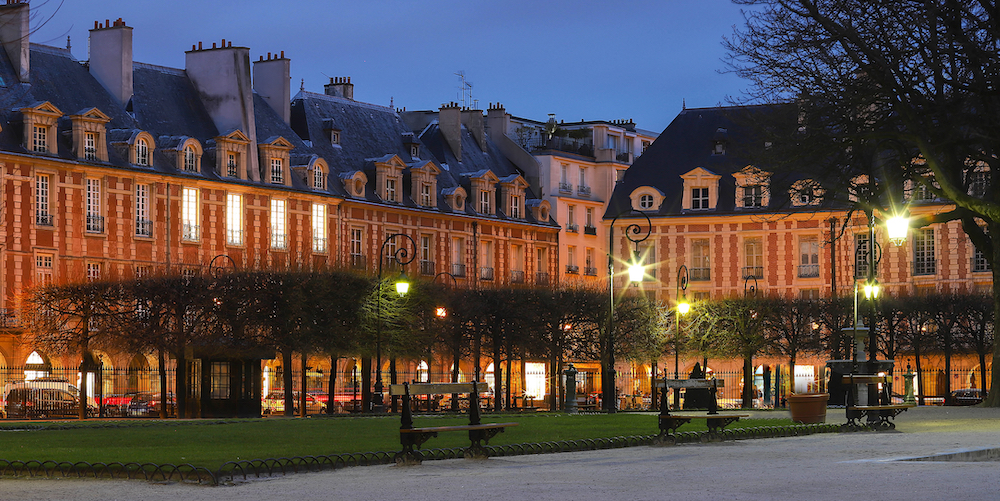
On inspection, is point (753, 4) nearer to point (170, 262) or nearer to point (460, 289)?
point (460, 289)

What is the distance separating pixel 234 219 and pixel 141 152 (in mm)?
4688

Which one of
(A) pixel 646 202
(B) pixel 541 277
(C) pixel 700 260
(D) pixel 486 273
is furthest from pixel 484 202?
(C) pixel 700 260

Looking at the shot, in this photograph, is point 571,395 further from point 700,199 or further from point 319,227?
point 700,199

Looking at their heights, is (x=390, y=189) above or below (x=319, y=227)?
above

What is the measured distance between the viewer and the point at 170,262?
5250 cm

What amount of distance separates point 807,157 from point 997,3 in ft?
18.6

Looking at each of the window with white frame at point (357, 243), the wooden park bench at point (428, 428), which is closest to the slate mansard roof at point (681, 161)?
the window with white frame at point (357, 243)

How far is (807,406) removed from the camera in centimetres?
2511

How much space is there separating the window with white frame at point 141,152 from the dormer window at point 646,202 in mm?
24170

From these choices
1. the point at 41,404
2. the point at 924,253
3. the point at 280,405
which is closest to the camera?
the point at 41,404

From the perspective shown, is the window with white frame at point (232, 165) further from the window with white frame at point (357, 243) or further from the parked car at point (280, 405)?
the parked car at point (280, 405)

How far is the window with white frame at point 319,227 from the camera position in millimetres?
58719

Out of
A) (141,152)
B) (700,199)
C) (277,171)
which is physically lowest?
(700,199)

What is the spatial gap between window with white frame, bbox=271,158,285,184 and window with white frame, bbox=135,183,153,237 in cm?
621
